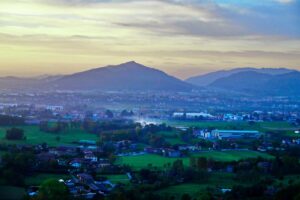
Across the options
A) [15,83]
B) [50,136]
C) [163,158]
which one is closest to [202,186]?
[163,158]

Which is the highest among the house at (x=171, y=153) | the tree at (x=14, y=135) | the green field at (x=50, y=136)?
the tree at (x=14, y=135)

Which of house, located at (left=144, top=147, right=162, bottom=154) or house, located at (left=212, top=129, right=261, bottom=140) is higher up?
house, located at (left=212, top=129, right=261, bottom=140)

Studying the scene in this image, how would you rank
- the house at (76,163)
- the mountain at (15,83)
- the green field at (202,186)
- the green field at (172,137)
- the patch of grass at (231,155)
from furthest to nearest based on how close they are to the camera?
the mountain at (15,83)
the green field at (172,137)
the patch of grass at (231,155)
the house at (76,163)
the green field at (202,186)

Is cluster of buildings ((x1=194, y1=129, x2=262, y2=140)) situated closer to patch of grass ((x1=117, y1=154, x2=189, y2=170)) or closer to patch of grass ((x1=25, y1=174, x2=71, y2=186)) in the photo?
patch of grass ((x1=117, y1=154, x2=189, y2=170))

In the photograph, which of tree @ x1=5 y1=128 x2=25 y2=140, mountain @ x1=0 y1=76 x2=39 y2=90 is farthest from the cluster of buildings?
mountain @ x1=0 y1=76 x2=39 y2=90

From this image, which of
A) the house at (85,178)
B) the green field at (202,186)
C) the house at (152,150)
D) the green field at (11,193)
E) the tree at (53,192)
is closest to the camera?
the tree at (53,192)

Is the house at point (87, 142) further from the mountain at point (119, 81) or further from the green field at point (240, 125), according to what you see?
the mountain at point (119, 81)

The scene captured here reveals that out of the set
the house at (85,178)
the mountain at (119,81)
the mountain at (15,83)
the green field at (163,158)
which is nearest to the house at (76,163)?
the green field at (163,158)
